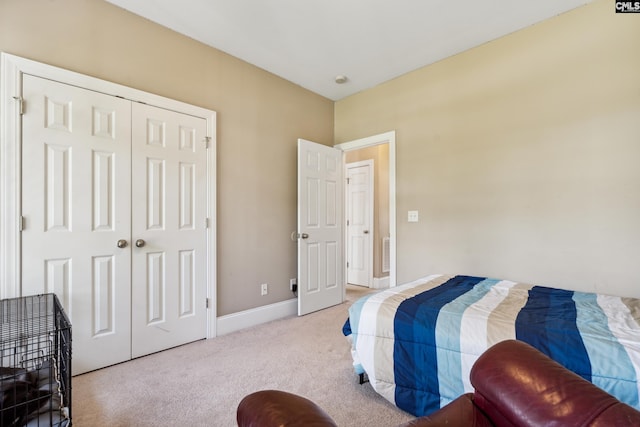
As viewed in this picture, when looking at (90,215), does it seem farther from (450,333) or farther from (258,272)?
(450,333)

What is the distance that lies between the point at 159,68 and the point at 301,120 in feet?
5.37

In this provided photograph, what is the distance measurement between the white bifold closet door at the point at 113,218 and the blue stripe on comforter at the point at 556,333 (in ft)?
8.26

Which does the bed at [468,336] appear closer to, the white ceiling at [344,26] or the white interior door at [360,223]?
the white ceiling at [344,26]

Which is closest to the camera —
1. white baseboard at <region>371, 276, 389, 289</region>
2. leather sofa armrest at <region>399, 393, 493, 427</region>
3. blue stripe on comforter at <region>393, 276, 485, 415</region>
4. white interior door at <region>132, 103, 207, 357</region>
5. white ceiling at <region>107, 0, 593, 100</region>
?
leather sofa armrest at <region>399, 393, 493, 427</region>

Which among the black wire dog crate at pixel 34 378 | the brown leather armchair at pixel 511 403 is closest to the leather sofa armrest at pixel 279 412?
the brown leather armchair at pixel 511 403

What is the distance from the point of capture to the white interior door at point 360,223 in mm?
4789

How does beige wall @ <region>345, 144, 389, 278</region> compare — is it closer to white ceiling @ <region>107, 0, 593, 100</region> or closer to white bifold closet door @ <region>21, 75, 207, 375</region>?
white ceiling @ <region>107, 0, 593, 100</region>

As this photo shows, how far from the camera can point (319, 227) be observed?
360 centimetres

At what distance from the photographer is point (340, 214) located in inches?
155

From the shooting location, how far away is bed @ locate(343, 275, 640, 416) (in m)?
1.19

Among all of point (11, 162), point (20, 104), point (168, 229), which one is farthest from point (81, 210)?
point (20, 104)

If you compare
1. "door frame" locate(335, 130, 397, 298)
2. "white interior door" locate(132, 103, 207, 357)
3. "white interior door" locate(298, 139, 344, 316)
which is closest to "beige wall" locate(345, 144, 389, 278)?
"white interior door" locate(298, 139, 344, 316)

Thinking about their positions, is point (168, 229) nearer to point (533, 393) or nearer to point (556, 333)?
point (533, 393)

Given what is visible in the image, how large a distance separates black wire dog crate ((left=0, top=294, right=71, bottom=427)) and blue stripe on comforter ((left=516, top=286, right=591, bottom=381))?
2.02 m
